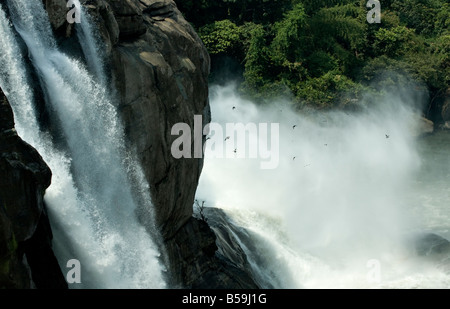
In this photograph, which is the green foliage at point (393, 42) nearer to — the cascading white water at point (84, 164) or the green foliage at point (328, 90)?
Result: the green foliage at point (328, 90)

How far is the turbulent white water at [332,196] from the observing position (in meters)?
20.7

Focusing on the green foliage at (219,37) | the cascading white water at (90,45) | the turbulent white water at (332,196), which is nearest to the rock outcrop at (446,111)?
the turbulent white water at (332,196)

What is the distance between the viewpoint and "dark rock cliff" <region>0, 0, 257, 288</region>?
14805 millimetres

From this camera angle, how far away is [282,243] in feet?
71.4

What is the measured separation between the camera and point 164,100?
16.0m

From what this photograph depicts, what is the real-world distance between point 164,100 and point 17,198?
628cm

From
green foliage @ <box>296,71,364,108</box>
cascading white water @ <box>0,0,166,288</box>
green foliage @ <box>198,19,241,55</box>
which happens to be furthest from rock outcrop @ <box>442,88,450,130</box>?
cascading white water @ <box>0,0,166,288</box>

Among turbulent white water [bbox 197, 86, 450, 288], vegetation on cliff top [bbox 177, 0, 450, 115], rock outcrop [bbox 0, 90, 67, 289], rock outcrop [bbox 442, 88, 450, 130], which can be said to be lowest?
turbulent white water [bbox 197, 86, 450, 288]

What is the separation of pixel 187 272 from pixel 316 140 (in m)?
18.8

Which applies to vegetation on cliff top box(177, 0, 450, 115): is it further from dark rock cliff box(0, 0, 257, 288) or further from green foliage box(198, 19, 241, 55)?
dark rock cliff box(0, 0, 257, 288)

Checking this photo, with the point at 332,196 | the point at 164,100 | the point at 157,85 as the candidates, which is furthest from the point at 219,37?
the point at 157,85

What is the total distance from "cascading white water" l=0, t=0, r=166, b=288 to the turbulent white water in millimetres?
5960

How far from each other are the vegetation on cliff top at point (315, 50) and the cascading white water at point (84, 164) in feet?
72.4
